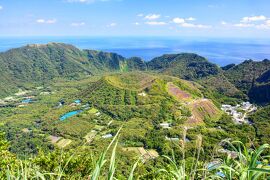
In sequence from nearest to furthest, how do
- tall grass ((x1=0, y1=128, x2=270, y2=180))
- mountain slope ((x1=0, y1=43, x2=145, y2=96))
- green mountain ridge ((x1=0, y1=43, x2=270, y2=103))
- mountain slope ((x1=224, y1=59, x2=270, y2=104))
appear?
tall grass ((x1=0, y1=128, x2=270, y2=180)) < mountain slope ((x1=224, y1=59, x2=270, y2=104)) < green mountain ridge ((x1=0, y1=43, x2=270, y2=103)) < mountain slope ((x1=0, y1=43, x2=145, y2=96))

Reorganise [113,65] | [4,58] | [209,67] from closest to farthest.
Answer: [209,67]
[4,58]
[113,65]

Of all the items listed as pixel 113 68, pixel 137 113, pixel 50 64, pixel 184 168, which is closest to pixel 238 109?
pixel 137 113

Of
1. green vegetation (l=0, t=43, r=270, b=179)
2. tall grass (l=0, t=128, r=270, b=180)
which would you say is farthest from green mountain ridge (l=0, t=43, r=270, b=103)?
tall grass (l=0, t=128, r=270, b=180)

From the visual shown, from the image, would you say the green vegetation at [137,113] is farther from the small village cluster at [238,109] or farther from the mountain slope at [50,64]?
the mountain slope at [50,64]

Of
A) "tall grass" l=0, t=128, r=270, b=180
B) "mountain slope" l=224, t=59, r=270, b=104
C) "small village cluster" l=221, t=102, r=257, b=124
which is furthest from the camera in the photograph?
"mountain slope" l=224, t=59, r=270, b=104

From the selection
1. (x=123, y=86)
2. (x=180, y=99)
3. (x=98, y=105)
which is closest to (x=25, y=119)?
(x=98, y=105)

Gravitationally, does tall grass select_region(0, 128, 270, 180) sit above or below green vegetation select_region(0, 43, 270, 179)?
above

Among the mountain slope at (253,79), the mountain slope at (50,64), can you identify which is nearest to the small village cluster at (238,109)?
the mountain slope at (253,79)

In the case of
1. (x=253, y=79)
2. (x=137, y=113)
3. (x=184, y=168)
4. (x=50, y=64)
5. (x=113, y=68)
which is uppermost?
(x=184, y=168)

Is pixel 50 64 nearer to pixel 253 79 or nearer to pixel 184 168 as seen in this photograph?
pixel 253 79

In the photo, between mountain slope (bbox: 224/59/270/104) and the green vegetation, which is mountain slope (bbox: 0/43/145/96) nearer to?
the green vegetation

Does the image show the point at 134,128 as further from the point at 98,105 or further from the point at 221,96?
the point at 221,96
